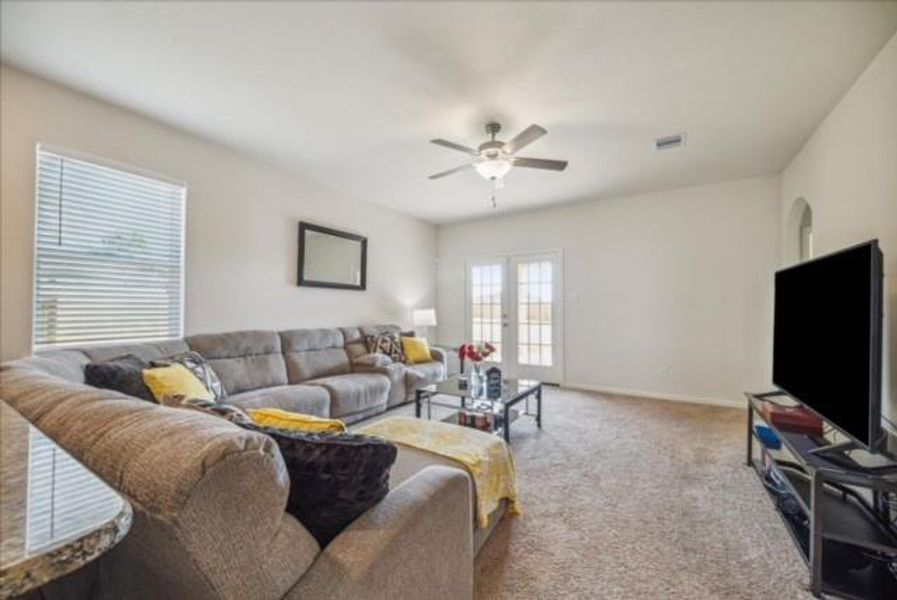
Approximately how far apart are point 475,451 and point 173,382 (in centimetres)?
182

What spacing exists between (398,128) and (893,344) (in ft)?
10.8

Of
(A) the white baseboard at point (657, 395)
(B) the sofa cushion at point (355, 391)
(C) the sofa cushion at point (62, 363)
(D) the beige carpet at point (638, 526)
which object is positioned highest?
(C) the sofa cushion at point (62, 363)

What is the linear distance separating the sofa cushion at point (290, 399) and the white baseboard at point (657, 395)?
3.45m

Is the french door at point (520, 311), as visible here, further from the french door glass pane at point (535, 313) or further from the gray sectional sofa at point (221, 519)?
the gray sectional sofa at point (221, 519)

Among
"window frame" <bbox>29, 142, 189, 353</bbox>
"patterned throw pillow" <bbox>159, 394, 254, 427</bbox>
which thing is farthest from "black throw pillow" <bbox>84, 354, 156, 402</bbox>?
"patterned throw pillow" <bbox>159, 394, 254, 427</bbox>

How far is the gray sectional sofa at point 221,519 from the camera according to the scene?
70 centimetres

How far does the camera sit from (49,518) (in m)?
0.51

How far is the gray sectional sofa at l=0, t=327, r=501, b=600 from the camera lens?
70 cm

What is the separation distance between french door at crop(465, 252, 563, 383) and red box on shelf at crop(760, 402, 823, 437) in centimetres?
317

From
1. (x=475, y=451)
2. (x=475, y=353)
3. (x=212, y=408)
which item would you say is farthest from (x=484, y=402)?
(x=212, y=408)

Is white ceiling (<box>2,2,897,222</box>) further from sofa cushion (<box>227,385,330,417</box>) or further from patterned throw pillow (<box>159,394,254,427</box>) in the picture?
sofa cushion (<box>227,385,330,417</box>)

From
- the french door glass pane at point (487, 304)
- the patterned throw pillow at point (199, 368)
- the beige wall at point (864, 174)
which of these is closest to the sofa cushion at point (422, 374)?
the french door glass pane at point (487, 304)

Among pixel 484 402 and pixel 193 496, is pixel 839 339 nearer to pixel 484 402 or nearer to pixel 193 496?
pixel 484 402

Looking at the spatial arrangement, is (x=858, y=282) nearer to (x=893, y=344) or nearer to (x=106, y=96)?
(x=893, y=344)
